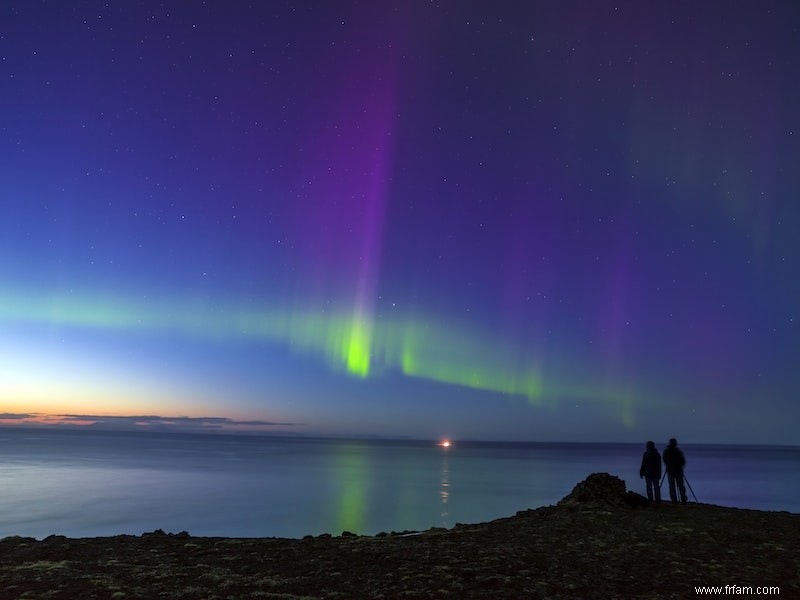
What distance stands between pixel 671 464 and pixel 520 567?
1321 cm

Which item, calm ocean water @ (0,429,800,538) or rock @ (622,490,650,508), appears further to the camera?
calm ocean water @ (0,429,800,538)

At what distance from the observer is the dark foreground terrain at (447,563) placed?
11.9m

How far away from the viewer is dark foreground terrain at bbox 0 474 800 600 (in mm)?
11875

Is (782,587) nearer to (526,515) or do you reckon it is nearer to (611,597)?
(611,597)

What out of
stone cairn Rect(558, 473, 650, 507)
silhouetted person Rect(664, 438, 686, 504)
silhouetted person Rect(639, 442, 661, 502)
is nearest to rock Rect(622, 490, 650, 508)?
stone cairn Rect(558, 473, 650, 507)

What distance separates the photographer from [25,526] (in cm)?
4062

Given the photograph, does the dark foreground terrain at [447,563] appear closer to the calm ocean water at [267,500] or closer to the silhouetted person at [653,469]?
the silhouetted person at [653,469]

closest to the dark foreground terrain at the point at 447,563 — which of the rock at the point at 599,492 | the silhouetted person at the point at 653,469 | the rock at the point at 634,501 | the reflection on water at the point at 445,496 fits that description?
the rock at the point at 634,501

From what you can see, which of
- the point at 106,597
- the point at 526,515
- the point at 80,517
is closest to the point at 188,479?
the point at 80,517

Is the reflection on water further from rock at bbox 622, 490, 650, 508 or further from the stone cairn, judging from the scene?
rock at bbox 622, 490, 650, 508

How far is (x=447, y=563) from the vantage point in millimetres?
13992

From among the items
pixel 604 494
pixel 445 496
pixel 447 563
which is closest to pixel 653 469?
pixel 604 494

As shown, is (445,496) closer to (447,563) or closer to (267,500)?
(267,500)

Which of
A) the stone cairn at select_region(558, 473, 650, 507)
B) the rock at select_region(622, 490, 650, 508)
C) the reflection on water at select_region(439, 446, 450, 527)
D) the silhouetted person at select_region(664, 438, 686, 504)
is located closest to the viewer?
the rock at select_region(622, 490, 650, 508)
